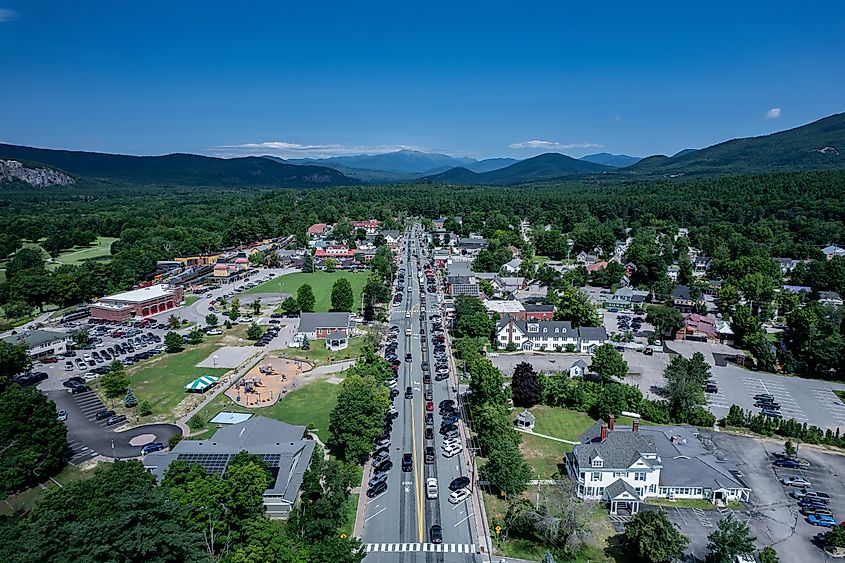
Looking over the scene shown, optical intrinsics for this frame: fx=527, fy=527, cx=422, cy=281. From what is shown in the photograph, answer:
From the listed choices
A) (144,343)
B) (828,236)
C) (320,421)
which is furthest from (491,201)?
(320,421)

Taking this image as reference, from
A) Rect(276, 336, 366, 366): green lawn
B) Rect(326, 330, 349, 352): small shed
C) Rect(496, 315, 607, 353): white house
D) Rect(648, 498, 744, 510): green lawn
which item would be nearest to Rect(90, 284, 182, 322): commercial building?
Rect(276, 336, 366, 366): green lawn

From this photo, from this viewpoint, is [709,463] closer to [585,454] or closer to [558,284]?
[585,454]

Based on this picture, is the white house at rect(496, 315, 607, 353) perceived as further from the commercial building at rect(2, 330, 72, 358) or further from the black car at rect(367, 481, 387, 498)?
the commercial building at rect(2, 330, 72, 358)

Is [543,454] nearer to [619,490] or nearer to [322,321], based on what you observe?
[619,490]

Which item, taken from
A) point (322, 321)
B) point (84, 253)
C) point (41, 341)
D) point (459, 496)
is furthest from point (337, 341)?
point (84, 253)

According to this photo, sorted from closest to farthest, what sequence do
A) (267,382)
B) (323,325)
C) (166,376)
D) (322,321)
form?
1. (267,382)
2. (166,376)
3. (323,325)
4. (322,321)

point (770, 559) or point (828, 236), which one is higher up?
point (828, 236)
